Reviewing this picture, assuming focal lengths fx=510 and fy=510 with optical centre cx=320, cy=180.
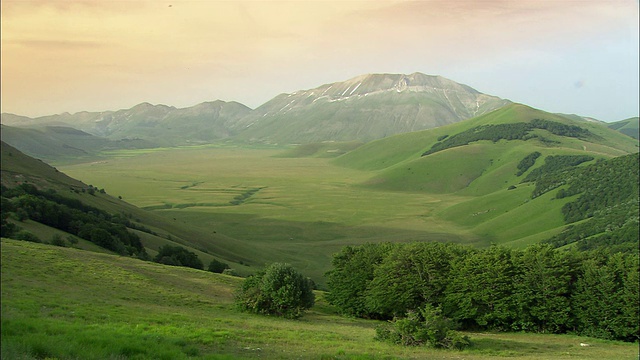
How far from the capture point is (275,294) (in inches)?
1597

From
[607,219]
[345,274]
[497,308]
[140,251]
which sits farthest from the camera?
[607,219]

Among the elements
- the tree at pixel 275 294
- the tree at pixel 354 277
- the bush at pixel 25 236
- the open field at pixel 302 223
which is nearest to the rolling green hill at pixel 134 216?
the open field at pixel 302 223

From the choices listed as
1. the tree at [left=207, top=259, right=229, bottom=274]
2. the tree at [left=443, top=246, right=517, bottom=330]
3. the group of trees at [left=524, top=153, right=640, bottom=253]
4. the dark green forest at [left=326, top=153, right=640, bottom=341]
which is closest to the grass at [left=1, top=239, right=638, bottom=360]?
the tree at [left=443, top=246, right=517, bottom=330]

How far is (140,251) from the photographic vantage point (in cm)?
6456

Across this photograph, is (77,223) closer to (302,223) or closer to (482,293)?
(482,293)

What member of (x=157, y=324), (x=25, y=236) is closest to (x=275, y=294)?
(x=157, y=324)

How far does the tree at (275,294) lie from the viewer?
40.3 m

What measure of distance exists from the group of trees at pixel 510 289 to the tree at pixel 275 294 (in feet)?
25.4

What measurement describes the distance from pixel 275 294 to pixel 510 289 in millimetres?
19821

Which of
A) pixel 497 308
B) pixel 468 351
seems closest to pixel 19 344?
pixel 468 351

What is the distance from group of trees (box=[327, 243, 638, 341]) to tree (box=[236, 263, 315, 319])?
7.75m

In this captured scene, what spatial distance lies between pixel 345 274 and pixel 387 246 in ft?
17.7

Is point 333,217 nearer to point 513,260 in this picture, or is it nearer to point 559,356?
point 513,260

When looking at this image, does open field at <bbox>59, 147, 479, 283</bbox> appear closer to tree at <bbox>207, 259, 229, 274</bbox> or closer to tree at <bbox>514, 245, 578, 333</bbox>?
tree at <bbox>207, 259, 229, 274</bbox>
